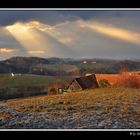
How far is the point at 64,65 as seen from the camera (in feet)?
7.00

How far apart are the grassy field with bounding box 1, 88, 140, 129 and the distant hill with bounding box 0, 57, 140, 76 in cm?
11

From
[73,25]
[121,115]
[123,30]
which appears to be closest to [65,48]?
[73,25]

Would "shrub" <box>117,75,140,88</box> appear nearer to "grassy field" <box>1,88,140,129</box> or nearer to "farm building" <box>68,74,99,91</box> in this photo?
"grassy field" <box>1,88,140,129</box>

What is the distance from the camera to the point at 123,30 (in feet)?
6.99

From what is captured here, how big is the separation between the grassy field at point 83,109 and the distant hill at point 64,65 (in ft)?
0.37

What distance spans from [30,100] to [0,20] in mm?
447

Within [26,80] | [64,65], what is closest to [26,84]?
[26,80]

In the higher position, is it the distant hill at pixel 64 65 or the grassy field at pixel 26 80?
the distant hill at pixel 64 65

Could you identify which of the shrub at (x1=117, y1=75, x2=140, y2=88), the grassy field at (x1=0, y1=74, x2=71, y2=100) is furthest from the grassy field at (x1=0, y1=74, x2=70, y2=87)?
the shrub at (x1=117, y1=75, x2=140, y2=88)

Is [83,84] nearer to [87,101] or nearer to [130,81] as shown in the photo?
[87,101]

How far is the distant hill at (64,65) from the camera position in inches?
83.7

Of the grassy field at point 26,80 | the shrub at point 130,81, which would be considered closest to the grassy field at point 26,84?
the grassy field at point 26,80

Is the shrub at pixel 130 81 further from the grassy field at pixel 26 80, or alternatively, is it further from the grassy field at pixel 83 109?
the grassy field at pixel 26 80
